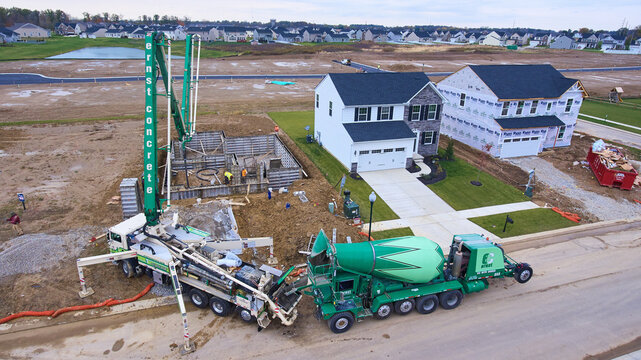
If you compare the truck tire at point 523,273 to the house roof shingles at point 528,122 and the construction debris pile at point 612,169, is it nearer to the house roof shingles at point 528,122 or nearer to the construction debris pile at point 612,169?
the construction debris pile at point 612,169

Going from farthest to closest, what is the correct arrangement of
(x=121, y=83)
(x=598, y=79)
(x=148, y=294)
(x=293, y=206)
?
1. (x=598, y=79)
2. (x=121, y=83)
3. (x=293, y=206)
4. (x=148, y=294)

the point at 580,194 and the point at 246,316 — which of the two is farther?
the point at 580,194

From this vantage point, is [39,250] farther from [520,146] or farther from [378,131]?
[520,146]

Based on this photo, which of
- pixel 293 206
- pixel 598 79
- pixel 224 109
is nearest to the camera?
pixel 293 206

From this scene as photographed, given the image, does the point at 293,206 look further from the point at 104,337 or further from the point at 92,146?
the point at 92,146

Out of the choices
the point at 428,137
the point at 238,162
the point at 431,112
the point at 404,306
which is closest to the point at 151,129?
the point at 404,306

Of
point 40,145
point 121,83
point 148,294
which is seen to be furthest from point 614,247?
point 121,83
